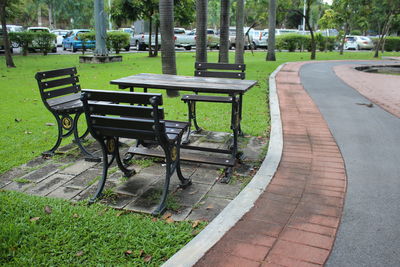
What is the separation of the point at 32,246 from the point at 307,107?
675cm

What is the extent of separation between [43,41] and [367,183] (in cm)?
2363

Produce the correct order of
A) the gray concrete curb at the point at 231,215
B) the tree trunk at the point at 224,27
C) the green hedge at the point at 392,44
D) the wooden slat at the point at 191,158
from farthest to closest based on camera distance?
the green hedge at the point at 392,44, the tree trunk at the point at 224,27, the wooden slat at the point at 191,158, the gray concrete curb at the point at 231,215

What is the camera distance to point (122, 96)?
3615 mm

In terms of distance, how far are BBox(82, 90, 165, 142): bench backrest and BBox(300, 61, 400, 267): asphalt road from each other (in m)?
1.86

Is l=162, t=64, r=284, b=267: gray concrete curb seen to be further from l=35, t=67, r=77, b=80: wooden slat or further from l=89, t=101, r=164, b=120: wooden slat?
l=35, t=67, r=77, b=80: wooden slat

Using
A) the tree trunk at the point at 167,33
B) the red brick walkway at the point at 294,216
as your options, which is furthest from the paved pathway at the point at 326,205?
the tree trunk at the point at 167,33

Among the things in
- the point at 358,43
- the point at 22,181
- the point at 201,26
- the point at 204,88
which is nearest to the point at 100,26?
the point at 201,26

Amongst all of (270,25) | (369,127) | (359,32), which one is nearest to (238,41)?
(270,25)

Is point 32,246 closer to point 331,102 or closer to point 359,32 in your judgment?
point 331,102

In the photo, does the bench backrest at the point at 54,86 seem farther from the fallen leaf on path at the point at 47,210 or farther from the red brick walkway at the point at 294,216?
the red brick walkway at the point at 294,216

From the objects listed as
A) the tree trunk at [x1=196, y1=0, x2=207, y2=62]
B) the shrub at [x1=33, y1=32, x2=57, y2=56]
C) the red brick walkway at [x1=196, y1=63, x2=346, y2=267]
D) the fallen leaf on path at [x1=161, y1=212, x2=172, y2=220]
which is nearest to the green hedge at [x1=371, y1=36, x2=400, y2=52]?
the shrub at [x1=33, y1=32, x2=57, y2=56]

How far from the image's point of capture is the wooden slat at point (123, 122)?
11.8 ft

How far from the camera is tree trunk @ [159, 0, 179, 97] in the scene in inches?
340

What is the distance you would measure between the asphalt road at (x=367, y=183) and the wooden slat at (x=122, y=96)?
79.1 inches
